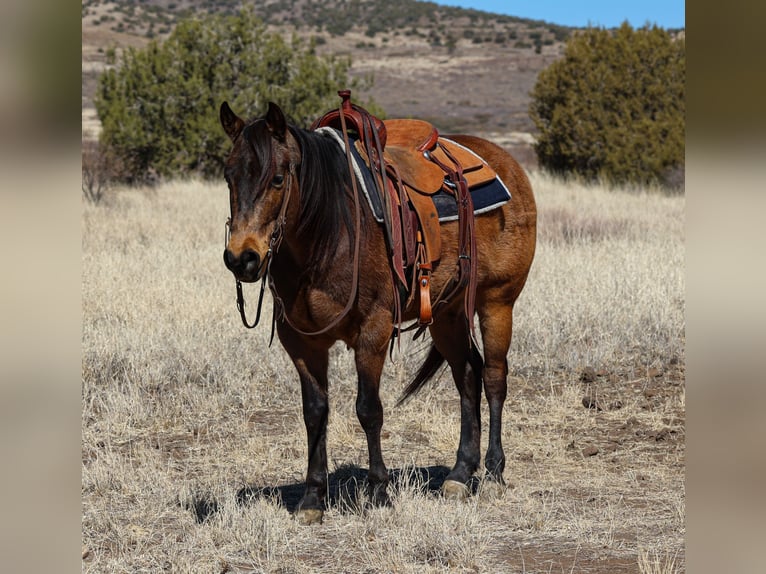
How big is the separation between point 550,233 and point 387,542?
9.87 meters

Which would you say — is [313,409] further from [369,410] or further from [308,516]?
[308,516]

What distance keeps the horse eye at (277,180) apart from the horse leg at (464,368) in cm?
180

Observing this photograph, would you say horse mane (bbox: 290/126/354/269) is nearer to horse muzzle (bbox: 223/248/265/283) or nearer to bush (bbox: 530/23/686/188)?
horse muzzle (bbox: 223/248/265/283)

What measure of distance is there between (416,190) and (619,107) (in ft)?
64.3

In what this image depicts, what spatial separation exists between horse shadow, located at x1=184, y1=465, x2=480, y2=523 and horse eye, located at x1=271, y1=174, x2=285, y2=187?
5.55ft

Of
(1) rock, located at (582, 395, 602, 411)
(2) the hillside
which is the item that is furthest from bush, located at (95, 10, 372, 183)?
(2) the hillside

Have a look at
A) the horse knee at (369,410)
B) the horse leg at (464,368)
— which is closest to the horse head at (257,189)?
the horse knee at (369,410)

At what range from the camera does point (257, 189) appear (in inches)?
152

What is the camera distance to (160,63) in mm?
20562

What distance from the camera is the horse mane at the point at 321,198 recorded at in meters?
4.17
